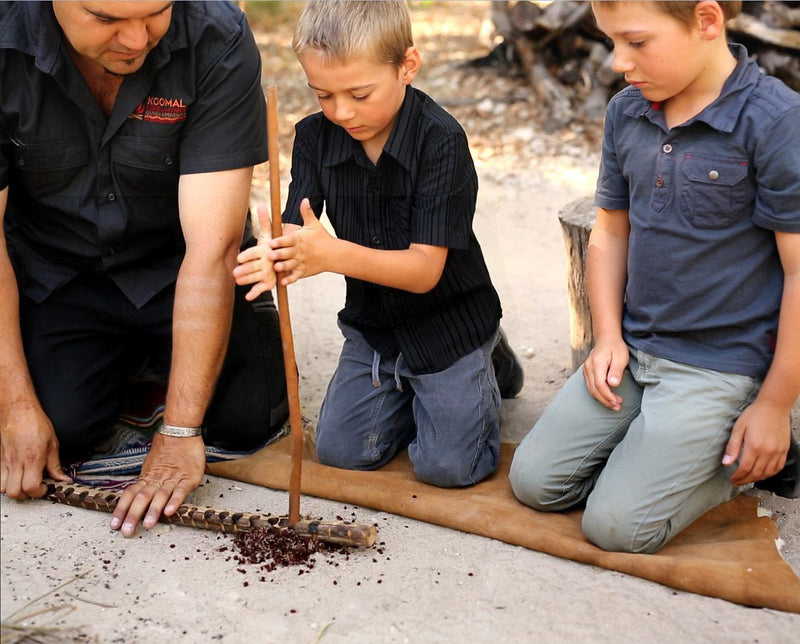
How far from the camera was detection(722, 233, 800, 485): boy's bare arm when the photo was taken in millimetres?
2047

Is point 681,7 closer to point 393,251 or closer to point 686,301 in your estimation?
point 686,301

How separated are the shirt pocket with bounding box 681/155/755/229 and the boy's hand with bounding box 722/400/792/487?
422 mm

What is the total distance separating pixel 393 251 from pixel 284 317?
367mm

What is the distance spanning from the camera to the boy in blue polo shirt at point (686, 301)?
2018 mm

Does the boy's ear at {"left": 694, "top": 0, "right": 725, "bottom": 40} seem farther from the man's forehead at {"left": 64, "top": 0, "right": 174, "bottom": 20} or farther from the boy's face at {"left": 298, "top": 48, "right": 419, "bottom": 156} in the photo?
the man's forehead at {"left": 64, "top": 0, "right": 174, "bottom": 20}

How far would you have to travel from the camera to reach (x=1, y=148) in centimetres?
241

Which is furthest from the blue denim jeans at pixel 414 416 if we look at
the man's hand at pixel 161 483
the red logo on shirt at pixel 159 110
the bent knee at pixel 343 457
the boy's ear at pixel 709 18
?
the boy's ear at pixel 709 18

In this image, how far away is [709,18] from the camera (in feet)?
6.52

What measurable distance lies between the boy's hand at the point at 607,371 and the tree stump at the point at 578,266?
54cm

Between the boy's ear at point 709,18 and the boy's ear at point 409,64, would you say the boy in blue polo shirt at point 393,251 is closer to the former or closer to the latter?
the boy's ear at point 409,64

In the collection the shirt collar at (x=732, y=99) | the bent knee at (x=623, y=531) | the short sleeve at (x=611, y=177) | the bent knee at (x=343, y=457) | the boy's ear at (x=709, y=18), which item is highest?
the boy's ear at (x=709, y=18)

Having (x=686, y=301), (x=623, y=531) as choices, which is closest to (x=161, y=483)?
(x=623, y=531)

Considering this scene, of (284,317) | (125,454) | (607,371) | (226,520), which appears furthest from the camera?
(125,454)

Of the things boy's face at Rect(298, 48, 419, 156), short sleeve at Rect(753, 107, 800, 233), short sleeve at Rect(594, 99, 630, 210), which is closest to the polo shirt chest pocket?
boy's face at Rect(298, 48, 419, 156)
